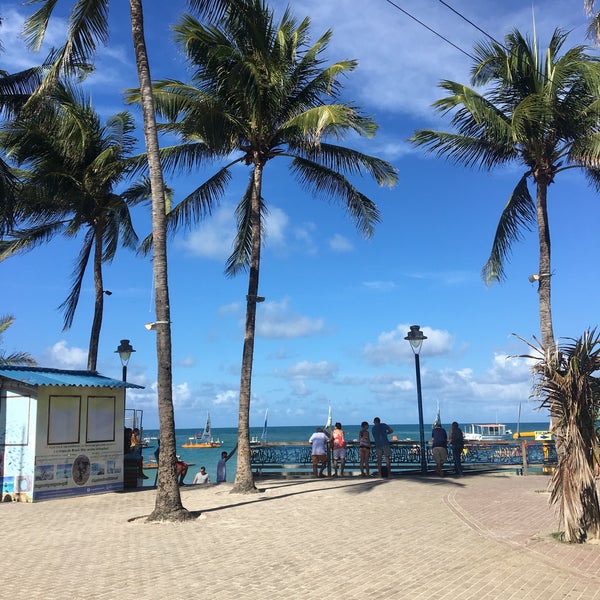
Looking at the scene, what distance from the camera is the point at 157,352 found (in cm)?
1177

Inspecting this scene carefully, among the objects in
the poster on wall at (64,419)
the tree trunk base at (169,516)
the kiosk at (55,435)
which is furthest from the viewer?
the poster on wall at (64,419)

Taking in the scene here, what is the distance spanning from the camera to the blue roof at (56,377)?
13984 millimetres

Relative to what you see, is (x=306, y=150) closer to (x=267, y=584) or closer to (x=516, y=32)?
(x=516, y=32)

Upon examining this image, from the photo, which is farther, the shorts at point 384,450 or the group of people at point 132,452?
the shorts at point 384,450

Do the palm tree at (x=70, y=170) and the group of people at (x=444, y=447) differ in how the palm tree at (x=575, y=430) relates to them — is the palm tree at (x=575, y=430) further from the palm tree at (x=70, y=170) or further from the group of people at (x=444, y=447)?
the palm tree at (x=70, y=170)

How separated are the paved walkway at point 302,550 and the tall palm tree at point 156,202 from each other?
0.74m

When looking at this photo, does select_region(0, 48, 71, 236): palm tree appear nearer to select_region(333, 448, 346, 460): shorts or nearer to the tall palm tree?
the tall palm tree

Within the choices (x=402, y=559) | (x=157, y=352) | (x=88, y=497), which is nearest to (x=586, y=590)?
(x=402, y=559)

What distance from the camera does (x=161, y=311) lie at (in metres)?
12.0

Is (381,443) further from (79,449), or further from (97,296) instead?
(97,296)

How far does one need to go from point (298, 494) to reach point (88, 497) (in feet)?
16.4

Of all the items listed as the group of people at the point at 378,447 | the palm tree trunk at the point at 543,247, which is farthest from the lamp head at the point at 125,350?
the palm tree trunk at the point at 543,247

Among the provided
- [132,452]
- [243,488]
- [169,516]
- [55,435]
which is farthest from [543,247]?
[55,435]

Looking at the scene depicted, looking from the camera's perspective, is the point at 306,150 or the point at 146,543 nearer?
the point at 146,543
